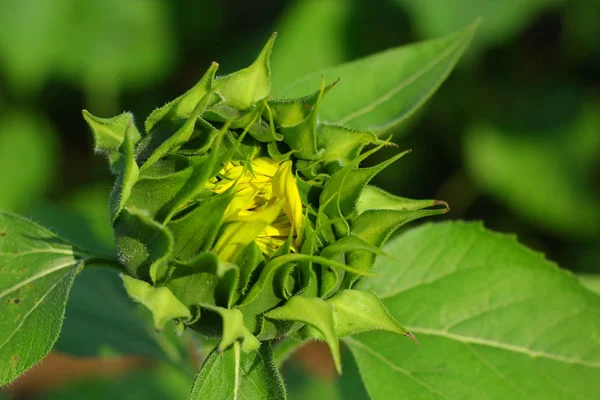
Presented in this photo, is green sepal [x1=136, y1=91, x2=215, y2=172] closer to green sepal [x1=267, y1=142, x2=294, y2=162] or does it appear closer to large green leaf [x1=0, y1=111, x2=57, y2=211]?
green sepal [x1=267, y1=142, x2=294, y2=162]

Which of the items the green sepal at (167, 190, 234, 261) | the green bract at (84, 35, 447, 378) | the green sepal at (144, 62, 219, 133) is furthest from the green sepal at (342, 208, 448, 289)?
the green sepal at (144, 62, 219, 133)

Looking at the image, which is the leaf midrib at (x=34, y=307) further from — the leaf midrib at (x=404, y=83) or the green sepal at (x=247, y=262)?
the leaf midrib at (x=404, y=83)

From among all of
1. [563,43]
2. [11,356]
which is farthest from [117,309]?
[563,43]

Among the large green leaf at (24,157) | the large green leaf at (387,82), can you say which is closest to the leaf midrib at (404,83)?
the large green leaf at (387,82)

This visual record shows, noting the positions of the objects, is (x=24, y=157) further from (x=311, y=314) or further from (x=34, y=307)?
(x=311, y=314)

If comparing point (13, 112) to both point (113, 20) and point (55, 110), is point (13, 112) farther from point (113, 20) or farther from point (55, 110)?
point (113, 20)

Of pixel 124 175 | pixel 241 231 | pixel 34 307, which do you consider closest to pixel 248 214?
pixel 241 231
